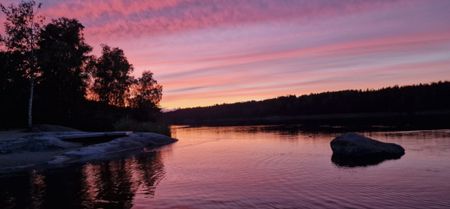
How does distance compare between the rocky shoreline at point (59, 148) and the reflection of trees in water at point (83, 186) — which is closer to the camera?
the reflection of trees in water at point (83, 186)

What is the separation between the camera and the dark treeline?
5716 cm

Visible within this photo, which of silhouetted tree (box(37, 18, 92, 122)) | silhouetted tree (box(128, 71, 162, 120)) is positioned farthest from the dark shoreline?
silhouetted tree (box(37, 18, 92, 122))

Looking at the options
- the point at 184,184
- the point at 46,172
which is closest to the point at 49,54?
the point at 46,172

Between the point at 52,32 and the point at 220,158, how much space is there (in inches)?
1895

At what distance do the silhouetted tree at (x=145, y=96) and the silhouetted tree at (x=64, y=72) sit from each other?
21599 mm

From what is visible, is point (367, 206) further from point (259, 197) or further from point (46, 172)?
point (46, 172)

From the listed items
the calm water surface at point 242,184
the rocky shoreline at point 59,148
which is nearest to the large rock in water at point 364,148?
the calm water surface at point 242,184

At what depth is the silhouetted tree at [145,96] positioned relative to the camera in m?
101

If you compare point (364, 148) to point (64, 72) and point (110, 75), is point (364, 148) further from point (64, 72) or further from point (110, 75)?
point (110, 75)

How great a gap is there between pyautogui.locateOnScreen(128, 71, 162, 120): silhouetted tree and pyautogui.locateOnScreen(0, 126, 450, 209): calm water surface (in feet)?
208

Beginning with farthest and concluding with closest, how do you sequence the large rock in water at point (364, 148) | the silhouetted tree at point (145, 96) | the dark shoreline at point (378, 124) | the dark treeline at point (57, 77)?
1. the silhouetted tree at point (145, 96)
2. the dark shoreline at point (378, 124)
3. the dark treeline at point (57, 77)
4. the large rock in water at point (364, 148)

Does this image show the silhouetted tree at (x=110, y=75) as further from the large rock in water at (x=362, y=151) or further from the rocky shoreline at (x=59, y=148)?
the large rock in water at (x=362, y=151)

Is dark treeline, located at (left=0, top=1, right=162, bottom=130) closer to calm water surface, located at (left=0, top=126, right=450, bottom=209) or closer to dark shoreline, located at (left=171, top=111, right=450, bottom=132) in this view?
calm water surface, located at (left=0, top=126, right=450, bottom=209)

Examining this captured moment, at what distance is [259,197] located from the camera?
→ 21250mm
